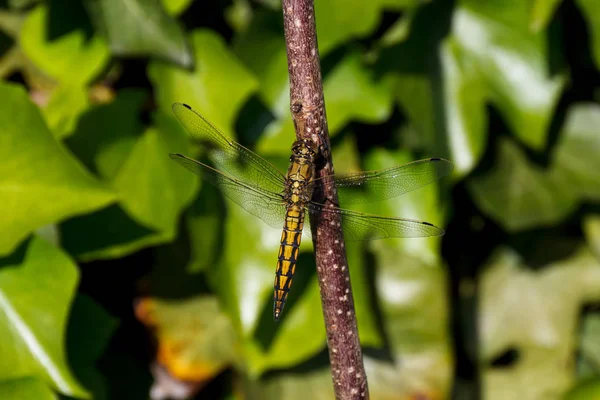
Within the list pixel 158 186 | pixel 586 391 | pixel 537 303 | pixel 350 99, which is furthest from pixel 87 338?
pixel 586 391

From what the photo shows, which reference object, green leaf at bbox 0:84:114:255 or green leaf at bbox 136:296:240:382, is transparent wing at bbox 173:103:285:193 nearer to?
green leaf at bbox 0:84:114:255

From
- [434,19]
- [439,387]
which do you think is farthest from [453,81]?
[439,387]

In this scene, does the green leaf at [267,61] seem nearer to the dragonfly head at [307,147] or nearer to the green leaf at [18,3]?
the green leaf at [18,3]

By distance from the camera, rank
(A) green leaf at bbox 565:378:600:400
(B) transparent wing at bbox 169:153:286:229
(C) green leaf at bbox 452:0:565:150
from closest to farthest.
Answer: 1. (B) transparent wing at bbox 169:153:286:229
2. (C) green leaf at bbox 452:0:565:150
3. (A) green leaf at bbox 565:378:600:400

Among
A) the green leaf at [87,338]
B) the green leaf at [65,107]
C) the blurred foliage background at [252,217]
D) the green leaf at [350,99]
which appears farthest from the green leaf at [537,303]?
the green leaf at [65,107]

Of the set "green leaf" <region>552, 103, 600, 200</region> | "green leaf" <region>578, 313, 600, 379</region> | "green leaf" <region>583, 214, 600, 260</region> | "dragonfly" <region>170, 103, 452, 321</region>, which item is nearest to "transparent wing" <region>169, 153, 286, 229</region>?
"dragonfly" <region>170, 103, 452, 321</region>

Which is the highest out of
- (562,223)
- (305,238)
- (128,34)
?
(128,34)

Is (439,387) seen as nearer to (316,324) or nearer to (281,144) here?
(316,324)
